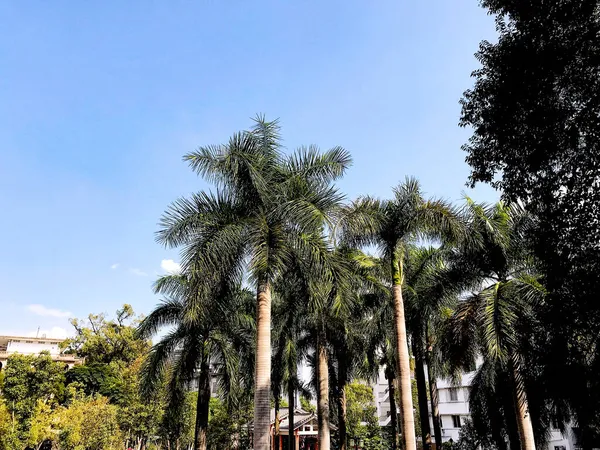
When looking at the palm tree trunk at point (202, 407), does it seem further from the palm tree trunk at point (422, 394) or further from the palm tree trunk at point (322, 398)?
the palm tree trunk at point (422, 394)

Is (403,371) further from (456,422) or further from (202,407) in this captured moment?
(456,422)

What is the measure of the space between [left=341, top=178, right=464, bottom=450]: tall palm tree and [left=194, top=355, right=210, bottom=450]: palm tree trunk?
27.3 feet

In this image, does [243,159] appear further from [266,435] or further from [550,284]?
[550,284]

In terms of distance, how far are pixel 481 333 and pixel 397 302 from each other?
2759 millimetres

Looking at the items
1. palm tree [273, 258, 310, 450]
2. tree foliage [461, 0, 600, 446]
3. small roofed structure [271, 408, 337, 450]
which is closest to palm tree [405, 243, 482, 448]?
palm tree [273, 258, 310, 450]

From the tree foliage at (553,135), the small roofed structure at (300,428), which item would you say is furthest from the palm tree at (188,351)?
the small roofed structure at (300,428)

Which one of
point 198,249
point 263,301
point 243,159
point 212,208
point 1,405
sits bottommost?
point 1,405

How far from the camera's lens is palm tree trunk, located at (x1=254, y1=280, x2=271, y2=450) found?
37.4 feet

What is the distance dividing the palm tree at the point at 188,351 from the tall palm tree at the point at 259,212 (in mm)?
5047

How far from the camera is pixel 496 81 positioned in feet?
30.3

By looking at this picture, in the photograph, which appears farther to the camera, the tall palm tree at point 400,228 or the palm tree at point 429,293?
the palm tree at point 429,293

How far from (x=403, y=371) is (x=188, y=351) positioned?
359 inches

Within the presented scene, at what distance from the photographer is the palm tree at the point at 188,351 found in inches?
726

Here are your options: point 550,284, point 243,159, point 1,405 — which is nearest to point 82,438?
point 1,405
